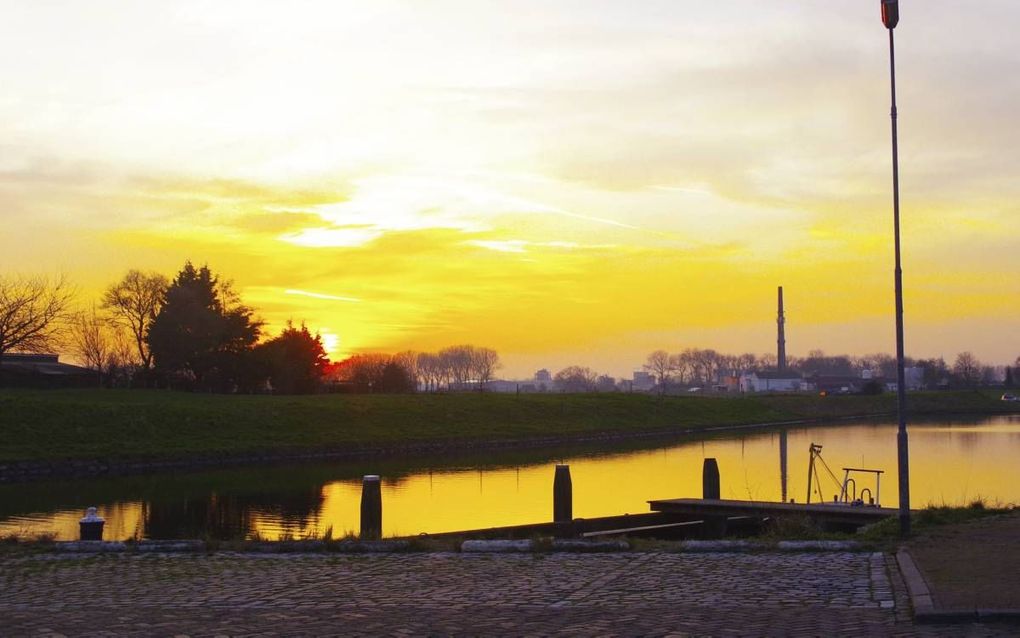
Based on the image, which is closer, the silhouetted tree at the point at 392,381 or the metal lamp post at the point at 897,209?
the metal lamp post at the point at 897,209

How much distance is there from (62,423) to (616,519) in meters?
35.4

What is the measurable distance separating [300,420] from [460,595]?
170ft

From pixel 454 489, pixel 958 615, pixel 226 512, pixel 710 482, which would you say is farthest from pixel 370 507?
pixel 454 489

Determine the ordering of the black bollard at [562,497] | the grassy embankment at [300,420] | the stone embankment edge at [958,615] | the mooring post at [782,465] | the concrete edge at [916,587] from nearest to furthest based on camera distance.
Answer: the stone embankment edge at [958,615], the concrete edge at [916,587], the black bollard at [562,497], the mooring post at [782,465], the grassy embankment at [300,420]

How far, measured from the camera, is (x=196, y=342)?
75250 mm

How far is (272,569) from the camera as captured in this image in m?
13.9

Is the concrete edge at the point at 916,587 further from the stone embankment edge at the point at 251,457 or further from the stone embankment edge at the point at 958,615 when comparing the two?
the stone embankment edge at the point at 251,457

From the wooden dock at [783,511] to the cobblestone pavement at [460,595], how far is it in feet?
28.6

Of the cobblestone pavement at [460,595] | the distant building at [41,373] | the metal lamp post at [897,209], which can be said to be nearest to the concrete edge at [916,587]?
the cobblestone pavement at [460,595]

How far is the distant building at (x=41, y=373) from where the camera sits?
6762cm

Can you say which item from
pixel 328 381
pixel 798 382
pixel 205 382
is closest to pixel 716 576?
pixel 205 382

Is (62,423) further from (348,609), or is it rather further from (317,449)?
(348,609)

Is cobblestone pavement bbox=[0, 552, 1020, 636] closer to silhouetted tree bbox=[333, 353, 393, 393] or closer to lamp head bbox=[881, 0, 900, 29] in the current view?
lamp head bbox=[881, 0, 900, 29]

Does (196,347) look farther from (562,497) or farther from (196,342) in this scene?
(562,497)
